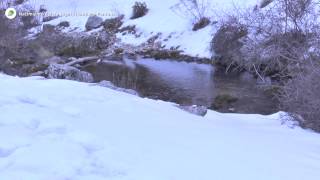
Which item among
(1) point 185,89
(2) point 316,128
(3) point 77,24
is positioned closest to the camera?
(2) point 316,128

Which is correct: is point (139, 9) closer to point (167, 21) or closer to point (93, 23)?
point (93, 23)

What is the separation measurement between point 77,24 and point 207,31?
38.0ft

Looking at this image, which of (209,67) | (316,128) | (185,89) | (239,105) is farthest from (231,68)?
(316,128)

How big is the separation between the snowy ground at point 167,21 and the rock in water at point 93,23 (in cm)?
46

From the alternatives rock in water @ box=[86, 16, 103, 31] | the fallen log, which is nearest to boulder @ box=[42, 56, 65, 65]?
the fallen log

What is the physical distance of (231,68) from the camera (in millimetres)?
19688

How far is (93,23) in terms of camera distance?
32031mm

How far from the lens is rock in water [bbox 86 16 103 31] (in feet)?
105

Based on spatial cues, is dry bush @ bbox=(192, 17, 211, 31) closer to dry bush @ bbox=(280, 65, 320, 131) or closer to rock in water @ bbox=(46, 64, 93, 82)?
rock in water @ bbox=(46, 64, 93, 82)

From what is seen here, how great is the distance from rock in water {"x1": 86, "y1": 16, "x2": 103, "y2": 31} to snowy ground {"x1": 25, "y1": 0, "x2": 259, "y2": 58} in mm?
457

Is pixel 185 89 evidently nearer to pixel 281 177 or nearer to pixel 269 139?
pixel 269 139

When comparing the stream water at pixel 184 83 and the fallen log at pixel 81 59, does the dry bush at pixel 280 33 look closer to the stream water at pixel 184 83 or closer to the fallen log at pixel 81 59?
the stream water at pixel 184 83

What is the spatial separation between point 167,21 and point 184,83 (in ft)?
37.4

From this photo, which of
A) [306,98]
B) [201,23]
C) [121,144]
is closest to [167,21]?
[201,23]
